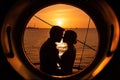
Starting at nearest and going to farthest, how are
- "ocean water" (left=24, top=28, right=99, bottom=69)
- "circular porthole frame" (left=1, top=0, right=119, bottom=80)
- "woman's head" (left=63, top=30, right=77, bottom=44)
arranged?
"circular porthole frame" (left=1, top=0, right=119, bottom=80) < "woman's head" (left=63, top=30, right=77, bottom=44) < "ocean water" (left=24, top=28, right=99, bottom=69)

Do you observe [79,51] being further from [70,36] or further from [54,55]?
[54,55]

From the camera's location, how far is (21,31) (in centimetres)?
334

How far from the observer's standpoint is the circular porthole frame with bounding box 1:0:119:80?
216cm

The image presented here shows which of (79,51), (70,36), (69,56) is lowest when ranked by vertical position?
(79,51)

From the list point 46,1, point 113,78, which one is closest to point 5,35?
point 113,78

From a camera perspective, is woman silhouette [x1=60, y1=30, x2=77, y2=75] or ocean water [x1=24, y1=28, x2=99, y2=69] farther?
ocean water [x1=24, y1=28, x2=99, y2=69]

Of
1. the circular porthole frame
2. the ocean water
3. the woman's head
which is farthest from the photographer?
the ocean water

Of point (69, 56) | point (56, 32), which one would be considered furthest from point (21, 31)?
point (69, 56)

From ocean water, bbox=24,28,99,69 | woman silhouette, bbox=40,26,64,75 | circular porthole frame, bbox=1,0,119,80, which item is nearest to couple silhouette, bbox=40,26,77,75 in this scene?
woman silhouette, bbox=40,26,64,75

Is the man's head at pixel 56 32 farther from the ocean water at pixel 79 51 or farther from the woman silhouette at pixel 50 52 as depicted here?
the ocean water at pixel 79 51

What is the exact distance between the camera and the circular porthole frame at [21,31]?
2158 millimetres

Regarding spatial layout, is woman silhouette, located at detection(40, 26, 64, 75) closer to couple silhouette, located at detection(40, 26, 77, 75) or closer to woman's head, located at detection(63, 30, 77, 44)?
couple silhouette, located at detection(40, 26, 77, 75)

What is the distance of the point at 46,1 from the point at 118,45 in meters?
1.41

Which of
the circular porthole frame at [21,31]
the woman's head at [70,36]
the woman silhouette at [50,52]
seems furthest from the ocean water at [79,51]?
the woman's head at [70,36]
